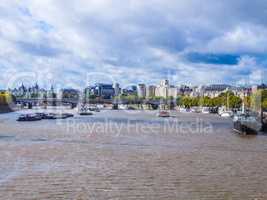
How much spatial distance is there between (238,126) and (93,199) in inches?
1861

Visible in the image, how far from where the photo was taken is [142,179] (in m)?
19.9

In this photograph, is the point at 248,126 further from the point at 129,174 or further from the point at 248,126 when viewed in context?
the point at 129,174

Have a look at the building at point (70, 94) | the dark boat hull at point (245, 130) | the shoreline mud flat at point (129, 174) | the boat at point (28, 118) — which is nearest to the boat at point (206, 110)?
the building at point (70, 94)

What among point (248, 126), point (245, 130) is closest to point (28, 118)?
point (245, 130)

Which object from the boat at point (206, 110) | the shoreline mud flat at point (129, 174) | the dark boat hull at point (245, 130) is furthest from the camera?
the boat at point (206, 110)

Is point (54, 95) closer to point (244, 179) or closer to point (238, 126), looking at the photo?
point (238, 126)

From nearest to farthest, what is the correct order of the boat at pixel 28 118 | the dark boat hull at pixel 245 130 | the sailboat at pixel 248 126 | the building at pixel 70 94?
the dark boat hull at pixel 245 130, the sailboat at pixel 248 126, the boat at pixel 28 118, the building at pixel 70 94

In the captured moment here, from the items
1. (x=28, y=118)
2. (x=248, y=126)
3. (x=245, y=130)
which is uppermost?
(x=28, y=118)

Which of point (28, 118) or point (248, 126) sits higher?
point (28, 118)

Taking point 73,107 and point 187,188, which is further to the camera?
point 73,107

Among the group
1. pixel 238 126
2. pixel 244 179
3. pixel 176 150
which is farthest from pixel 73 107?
pixel 244 179

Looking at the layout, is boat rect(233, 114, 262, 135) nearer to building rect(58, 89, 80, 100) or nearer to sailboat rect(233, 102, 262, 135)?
sailboat rect(233, 102, 262, 135)

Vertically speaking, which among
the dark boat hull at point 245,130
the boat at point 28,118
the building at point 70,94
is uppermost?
the building at point 70,94

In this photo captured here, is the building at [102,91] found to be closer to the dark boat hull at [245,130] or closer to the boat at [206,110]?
the boat at [206,110]
